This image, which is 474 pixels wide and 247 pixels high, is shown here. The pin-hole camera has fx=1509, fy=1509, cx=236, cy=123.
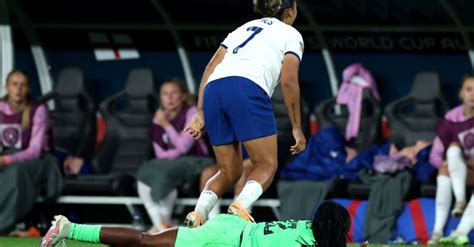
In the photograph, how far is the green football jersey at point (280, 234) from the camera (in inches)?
333

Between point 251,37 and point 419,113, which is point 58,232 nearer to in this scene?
point 251,37

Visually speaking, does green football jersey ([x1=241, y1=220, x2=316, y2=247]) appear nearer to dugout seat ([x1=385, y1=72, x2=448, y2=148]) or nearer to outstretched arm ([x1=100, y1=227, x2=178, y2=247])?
outstretched arm ([x1=100, y1=227, x2=178, y2=247])

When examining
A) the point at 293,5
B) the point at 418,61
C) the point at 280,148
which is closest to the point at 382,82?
the point at 418,61

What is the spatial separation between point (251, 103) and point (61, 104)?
5850mm

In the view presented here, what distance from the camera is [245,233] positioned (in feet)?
28.4

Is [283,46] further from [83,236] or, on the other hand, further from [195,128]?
[83,236]

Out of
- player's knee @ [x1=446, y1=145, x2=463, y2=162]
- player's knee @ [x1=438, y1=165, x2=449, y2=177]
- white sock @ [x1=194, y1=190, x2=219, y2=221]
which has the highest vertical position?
player's knee @ [x1=446, y1=145, x2=463, y2=162]

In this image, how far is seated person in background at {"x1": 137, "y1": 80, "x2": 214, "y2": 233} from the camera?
14.0 m

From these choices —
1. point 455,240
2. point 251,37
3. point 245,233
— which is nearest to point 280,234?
point 245,233

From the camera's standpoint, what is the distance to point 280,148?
14.8 meters

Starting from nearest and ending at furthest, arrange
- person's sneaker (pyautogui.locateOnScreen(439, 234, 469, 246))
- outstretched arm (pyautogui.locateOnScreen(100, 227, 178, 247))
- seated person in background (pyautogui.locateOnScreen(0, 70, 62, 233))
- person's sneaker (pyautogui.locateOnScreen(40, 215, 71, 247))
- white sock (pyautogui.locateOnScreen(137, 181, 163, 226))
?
outstretched arm (pyautogui.locateOnScreen(100, 227, 178, 247)) < person's sneaker (pyautogui.locateOnScreen(40, 215, 71, 247)) < person's sneaker (pyautogui.locateOnScreen(439, 234, 469, 246)) < white sock (pyautogui.locateOnScreen(137, 181, 163, 226)) < seated person in background (pyautogui.locateOnScreen(0, 70, 62, 233))

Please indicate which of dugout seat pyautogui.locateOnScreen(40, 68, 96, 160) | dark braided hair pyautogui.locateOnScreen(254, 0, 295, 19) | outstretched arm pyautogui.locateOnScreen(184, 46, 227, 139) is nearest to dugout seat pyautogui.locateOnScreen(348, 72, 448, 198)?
dugout seat pyautogui.locateOnScreen(40, 68, 96, 160)

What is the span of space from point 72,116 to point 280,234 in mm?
7290

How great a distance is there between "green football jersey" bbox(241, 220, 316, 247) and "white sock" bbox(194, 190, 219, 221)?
1.23 metres
